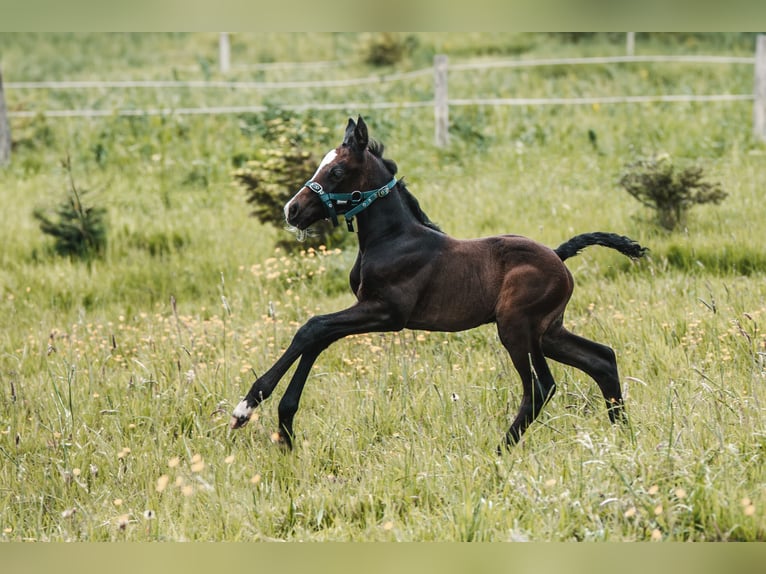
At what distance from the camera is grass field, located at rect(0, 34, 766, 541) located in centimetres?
436

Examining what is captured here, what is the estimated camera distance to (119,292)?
9141 mm

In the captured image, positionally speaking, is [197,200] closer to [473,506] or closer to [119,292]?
[119,292]

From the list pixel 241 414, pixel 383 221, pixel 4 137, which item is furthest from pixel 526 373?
pixel 4 137

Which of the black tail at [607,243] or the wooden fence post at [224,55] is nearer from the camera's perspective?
the black tail at [607,243]

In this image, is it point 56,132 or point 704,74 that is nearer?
point 56,132

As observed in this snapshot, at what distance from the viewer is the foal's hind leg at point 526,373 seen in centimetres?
493

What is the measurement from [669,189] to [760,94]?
622cm

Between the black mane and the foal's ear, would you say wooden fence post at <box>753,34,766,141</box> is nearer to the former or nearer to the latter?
the black mane

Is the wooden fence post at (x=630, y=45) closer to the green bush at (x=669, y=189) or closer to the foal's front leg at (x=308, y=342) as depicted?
the green bush at (x=669, y=189)

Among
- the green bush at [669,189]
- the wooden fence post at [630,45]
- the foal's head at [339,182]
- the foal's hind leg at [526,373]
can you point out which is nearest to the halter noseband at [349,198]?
the foal's head at [339,182]

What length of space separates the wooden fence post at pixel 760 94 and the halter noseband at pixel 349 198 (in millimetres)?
10811

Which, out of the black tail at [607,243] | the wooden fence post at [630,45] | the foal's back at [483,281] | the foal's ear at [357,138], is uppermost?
the wooden fence post at [630,45]
